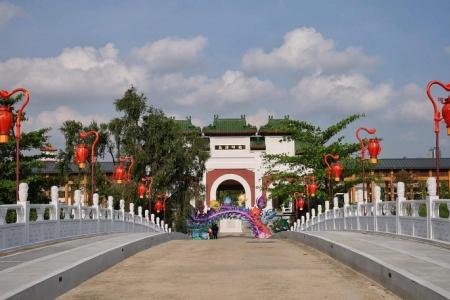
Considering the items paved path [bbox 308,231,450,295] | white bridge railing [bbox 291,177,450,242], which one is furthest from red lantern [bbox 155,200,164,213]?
paved path [bbox 308,231,450,295]

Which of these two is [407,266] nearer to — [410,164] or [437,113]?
[437,113]

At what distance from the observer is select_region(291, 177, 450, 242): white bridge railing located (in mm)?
14121

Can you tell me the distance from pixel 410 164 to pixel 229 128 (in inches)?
1028

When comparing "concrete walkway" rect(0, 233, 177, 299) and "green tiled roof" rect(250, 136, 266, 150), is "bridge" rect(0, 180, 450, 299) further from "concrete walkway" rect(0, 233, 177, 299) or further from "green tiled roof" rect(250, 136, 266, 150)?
"green tiled roof" rect(250, 136, 266, 150)

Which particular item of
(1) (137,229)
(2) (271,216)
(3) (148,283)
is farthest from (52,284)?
(2) (271,216)

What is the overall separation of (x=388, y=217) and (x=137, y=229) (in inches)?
710

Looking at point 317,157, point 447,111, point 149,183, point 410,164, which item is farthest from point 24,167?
point 410,164

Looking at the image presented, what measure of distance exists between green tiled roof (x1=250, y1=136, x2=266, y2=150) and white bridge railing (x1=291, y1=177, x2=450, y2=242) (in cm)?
4393

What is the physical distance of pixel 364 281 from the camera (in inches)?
381

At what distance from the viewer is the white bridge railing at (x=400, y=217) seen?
14.1m

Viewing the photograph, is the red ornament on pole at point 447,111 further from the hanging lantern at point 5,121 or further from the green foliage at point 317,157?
the green foliage at point 317,157

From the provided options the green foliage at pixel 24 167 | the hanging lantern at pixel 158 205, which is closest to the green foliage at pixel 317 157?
the hanging lantern at pixel 158 205

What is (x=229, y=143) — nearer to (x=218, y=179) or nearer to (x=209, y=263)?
(x=218, y=179)

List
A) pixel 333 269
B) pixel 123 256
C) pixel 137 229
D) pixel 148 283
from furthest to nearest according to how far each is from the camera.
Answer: pixel 137 229 < pixel 123 256 < pixel 333 269 < pixel 148 283
